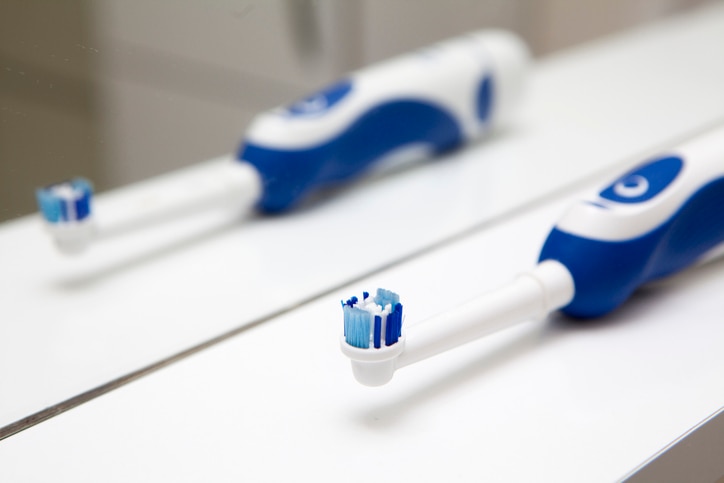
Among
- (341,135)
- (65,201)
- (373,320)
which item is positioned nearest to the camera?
(373,320)

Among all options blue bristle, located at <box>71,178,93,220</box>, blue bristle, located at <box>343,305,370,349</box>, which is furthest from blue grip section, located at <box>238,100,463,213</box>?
blue bristle, located at <box>343,305,370,349</box>

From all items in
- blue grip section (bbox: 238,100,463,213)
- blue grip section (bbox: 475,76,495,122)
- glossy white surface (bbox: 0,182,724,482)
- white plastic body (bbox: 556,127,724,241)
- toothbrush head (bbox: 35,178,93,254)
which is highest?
blue grip section (bbox: 475,76,495,122)

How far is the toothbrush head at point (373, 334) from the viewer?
0.34 m

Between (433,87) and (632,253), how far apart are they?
0.22 m

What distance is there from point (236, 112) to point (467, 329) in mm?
230

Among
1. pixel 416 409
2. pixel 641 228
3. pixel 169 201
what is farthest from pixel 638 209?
pixel 169 201

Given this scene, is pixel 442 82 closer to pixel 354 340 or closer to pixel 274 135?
pixel 274 135

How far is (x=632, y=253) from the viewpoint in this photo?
418 mm

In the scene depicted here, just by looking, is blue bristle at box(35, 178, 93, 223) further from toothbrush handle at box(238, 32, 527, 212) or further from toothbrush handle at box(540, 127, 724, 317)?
toothbrush handle at box(540, 127, 724, 317)

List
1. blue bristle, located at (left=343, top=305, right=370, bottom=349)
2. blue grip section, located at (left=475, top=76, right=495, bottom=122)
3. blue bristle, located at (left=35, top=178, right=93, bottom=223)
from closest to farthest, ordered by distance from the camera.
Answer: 1. blue bristle, located at (left=343, top=305, right=370, bottom=349)
2. blue bristle, located at (left=35, top=178, right=93, bottom=223)
3. blue grip section, located at (left=475, top=76, right=495, bottom=122)

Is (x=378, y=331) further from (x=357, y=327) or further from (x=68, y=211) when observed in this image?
(x=68, y=211)

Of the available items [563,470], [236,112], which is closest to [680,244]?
[563,470]

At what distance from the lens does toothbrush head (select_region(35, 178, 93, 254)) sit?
455mm

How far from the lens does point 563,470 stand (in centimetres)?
34
